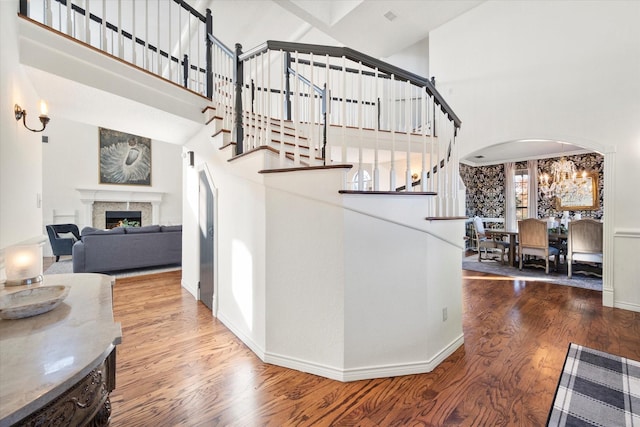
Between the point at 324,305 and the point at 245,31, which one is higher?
the point at 245,31

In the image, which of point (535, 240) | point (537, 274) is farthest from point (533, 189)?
point (537, 274)

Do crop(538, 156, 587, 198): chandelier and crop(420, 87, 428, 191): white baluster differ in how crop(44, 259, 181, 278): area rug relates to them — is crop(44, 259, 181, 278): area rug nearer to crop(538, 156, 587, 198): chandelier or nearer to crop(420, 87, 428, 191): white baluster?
crop(420, 87, 428, 191): white baluster

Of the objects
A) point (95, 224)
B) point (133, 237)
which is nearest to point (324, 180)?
point (133, 237)

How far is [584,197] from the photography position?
6715 mm

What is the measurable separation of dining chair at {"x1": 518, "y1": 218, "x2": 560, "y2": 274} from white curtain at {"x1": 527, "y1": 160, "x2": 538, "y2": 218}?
2.94m

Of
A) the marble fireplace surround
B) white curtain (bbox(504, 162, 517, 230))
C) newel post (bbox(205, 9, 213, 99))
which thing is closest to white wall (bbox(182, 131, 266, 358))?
newel post (bbox(205, 9, 213, 99))

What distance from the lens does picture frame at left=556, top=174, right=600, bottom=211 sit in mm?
6551

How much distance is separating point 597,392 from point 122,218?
32.7 feet

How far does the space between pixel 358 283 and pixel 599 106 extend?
3918mm

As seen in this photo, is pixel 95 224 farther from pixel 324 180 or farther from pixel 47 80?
pixel 324 180

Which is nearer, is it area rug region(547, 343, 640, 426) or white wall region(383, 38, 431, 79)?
area rug region(547, 343, 640, 426)

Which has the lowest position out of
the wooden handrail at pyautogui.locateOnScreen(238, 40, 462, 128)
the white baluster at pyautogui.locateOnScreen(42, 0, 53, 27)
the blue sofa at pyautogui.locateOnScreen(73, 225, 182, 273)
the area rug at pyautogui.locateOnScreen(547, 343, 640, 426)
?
the area rug at pyautogui.locateOnScreen(547, 343, 640, 426)

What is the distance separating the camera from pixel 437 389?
1.82 m

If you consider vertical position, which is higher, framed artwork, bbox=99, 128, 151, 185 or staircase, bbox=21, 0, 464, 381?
framed artwork, bbox=99, 128, 151, 185
